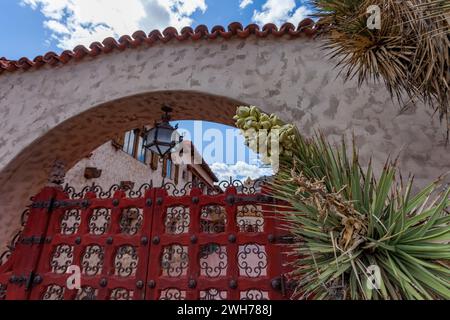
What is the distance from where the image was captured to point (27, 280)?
10.1 ft

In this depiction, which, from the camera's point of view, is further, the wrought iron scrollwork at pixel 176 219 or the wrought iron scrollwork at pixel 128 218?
the wrought iron scrollwork at pixel 128 218

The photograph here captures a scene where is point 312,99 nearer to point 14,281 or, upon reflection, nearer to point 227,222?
point 227,222

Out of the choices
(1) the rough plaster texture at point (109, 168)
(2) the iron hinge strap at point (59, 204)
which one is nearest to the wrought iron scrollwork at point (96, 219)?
(2) the iron hinge strap at point (59, 204)

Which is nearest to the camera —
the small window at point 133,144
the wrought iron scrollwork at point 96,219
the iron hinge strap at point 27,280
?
the iron hinge strap at point 27,280

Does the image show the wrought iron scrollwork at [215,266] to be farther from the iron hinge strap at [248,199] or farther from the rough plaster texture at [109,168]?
the rough plaster texture at [109,168]

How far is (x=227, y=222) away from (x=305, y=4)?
272 cm

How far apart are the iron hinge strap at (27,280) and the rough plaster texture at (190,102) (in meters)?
1.83

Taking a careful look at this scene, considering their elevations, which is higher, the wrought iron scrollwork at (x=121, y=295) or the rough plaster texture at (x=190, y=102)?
→ the rough plaster texture at (x=190, y=102)

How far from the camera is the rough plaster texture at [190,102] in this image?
325 centimetres

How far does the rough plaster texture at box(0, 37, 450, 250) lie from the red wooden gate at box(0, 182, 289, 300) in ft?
4.20

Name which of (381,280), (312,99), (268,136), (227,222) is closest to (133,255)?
(227,222)

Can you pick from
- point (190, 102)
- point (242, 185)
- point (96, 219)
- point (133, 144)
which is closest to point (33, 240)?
→ point (96, 219)

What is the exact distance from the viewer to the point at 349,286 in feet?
5.01

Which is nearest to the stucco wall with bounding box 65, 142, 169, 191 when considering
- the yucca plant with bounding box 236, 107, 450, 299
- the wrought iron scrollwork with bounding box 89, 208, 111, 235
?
the wrought iron scrollwork with bounding box 89, 208, 111, 235
